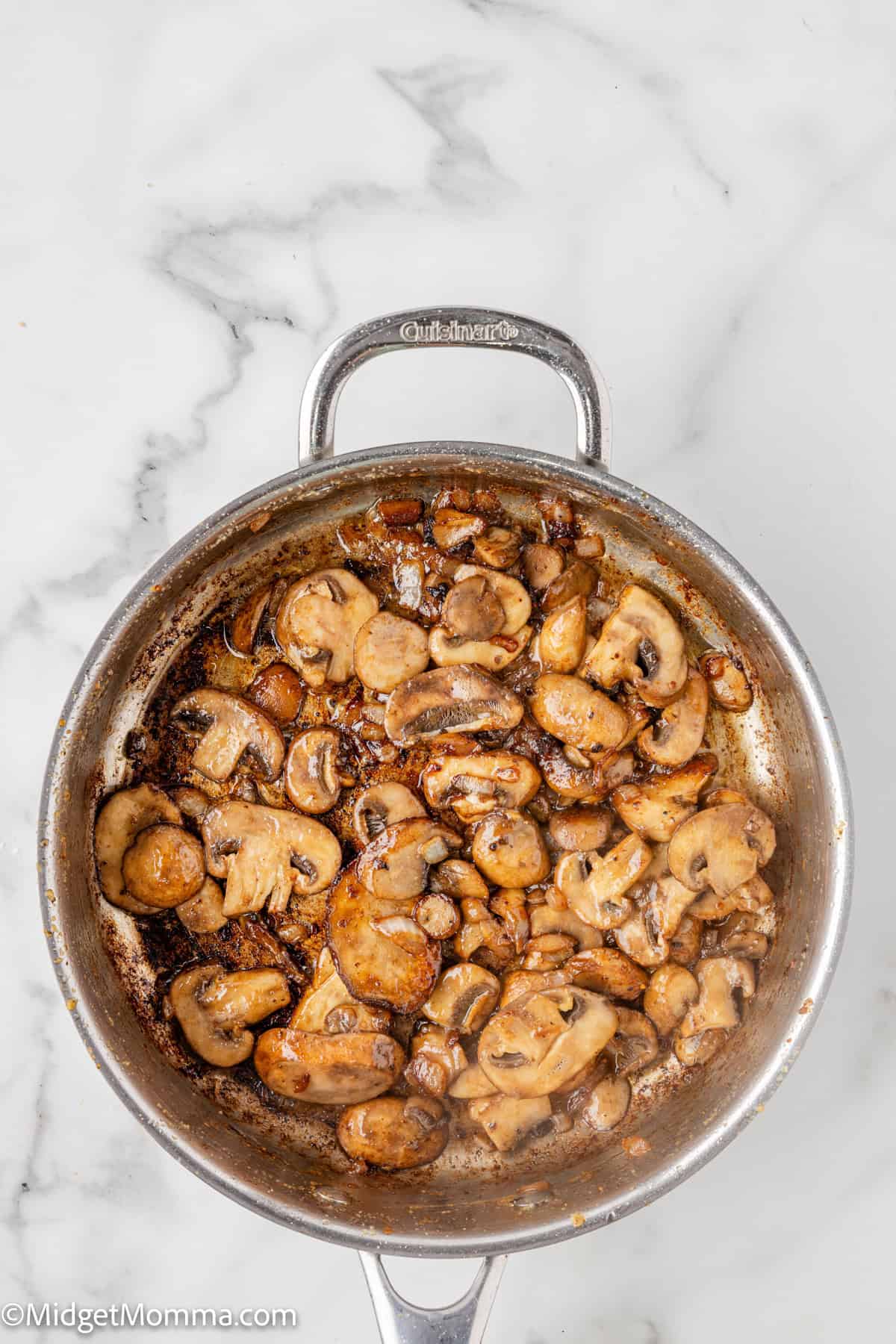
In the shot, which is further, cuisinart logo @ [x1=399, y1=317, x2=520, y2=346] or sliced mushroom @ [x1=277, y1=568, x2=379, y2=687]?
sliced mushroom @ [x1=277, y1=568, x2=379, y2=687]

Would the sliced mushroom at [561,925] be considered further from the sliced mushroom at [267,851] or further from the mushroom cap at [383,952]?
the sliced mushroom at [267,851]

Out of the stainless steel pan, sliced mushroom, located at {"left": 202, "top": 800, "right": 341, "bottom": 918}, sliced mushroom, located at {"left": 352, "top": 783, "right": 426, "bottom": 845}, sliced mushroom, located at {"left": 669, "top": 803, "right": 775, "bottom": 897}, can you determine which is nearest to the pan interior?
the stainless steel pan

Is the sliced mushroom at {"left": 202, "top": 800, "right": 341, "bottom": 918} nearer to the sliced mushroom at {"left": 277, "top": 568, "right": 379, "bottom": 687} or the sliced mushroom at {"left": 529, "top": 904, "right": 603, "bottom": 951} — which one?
the sliced mushroom at {"left": 277, "top": 568, "right": 379, "bottom": 687}

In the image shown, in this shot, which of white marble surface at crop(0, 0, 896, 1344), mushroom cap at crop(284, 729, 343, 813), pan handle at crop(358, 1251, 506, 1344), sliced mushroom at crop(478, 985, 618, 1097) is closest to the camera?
Answer: pan handle at crop(358, 1251, 506, 1344)

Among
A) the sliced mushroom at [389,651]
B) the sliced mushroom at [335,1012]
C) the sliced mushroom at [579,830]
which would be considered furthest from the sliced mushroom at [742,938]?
the sliced mushroom at [389,651]

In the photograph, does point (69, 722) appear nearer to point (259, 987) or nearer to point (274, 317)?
point (259, 987)

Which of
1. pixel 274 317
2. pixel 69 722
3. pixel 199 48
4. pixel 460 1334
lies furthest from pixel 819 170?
pixel 460 1334
